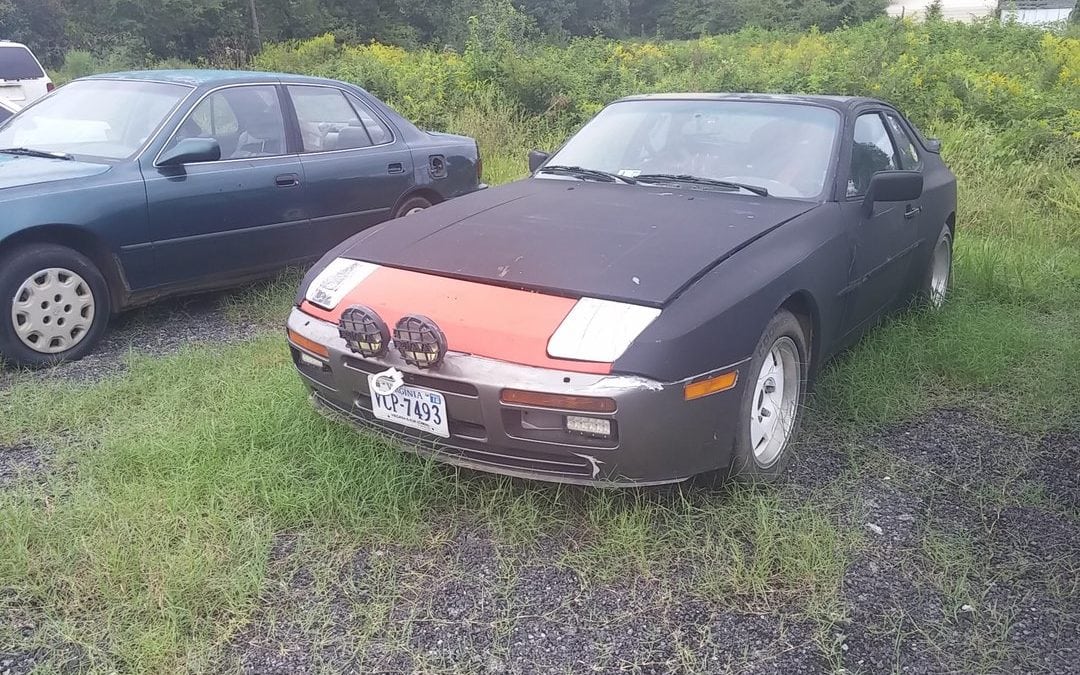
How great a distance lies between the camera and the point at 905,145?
4.50 m

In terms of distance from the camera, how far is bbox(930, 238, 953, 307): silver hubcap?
4.79m

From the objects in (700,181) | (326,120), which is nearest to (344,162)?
(326,120)

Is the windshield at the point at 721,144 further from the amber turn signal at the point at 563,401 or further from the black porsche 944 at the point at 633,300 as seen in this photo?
the amber turn signal at the point at 563,401

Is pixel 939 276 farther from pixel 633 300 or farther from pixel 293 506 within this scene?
pixel 293 506

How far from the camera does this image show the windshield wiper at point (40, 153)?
4.51m

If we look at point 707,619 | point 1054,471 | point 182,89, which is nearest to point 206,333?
point 182,89

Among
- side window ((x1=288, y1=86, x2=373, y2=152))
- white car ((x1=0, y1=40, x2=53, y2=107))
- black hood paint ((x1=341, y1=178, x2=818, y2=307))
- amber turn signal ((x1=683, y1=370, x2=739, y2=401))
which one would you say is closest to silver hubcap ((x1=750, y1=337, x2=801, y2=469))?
amber turn signal ((x1=683, y1=370, x2=739, y2=401))

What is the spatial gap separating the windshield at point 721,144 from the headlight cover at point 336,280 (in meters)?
1.40

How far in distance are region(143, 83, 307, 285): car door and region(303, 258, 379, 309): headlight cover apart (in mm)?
1730

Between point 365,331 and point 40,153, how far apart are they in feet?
10.1

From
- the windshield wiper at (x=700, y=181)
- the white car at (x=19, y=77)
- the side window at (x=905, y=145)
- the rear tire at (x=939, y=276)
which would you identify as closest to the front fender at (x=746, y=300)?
the windshield wiper at (x=700, y=181)

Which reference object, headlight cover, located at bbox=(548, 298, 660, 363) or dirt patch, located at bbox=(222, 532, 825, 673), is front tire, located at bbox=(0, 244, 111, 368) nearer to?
dirt patch, located at bbox=(222, 532, 825, 673)

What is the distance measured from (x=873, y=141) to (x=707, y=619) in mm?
2688

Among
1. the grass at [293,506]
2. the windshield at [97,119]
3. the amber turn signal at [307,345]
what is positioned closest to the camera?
the grass at [293,506]
